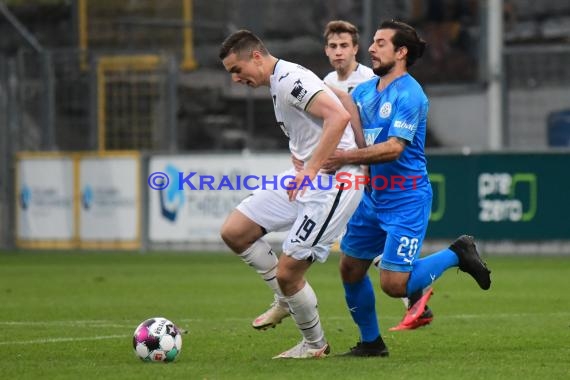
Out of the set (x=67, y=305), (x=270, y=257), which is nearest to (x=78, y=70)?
(x=67, y=305)

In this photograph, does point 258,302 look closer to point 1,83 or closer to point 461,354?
point 461,354

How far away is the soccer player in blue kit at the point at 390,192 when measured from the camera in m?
9.27

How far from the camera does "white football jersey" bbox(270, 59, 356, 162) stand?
9211 mm

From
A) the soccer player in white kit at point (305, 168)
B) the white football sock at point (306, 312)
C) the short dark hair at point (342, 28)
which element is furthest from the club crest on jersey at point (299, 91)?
the short dark hair at point (342, 28)

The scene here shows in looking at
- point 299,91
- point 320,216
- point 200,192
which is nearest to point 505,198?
point 200,192

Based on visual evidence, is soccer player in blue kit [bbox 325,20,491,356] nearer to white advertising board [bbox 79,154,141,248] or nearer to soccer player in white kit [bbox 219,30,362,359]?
soccer player in white kit [bbox 219,30,362,359]

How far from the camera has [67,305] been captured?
14.2 m

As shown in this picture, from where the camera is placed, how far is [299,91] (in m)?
9.20

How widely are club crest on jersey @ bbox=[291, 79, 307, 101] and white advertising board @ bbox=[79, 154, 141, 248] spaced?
14.5 metres

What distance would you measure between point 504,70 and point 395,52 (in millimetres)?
15842

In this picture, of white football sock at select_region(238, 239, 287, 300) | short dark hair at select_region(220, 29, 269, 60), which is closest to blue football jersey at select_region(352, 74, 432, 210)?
short dark hair at select_region(220, 29, 269, 60)

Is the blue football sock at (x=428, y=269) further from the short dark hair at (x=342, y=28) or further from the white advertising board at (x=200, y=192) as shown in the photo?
the white advertising board at (x=200, y=192)

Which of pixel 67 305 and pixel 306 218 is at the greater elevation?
pixel 306 218

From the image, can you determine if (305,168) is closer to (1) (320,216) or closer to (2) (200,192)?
(1) (320,216)
